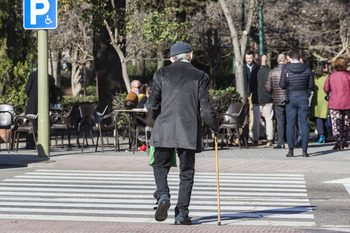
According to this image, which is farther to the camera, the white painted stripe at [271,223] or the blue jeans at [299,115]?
the blue jeans at [299,115]

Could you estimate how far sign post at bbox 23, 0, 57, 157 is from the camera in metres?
14.5

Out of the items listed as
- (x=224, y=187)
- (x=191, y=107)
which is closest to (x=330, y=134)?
(x=224, y=187)

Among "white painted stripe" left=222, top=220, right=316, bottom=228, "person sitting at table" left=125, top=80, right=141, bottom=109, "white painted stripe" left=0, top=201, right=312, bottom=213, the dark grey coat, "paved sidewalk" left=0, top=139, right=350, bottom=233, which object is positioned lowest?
"white painted stripe" left=222, top=220, right=316, bottom=228

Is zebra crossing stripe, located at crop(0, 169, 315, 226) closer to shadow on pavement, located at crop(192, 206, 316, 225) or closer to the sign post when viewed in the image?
shadow on pavement, located at crop(192, 206, 316, 225)

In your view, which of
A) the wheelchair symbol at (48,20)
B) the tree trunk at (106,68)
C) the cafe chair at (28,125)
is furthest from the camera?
the tree trunk at (106,68)

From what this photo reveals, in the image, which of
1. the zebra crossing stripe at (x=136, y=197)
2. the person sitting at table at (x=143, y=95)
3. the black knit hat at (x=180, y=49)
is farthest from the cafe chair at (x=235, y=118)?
the black knit hat at (x=180, y=49)

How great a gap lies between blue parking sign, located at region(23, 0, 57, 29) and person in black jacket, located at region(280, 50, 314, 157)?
4.49 m

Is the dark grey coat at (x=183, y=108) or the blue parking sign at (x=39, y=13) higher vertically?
the blue parking sign at (x=39, y=13)

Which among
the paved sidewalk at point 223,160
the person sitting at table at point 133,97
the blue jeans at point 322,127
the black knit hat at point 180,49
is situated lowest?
the paved sidewalk at point 223,160

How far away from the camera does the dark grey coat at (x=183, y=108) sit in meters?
7.49

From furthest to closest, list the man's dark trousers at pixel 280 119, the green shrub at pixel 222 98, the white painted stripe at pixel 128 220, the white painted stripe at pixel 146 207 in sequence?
the green shrub at pixel 222 98 → the man's dark trousers at pixel 280 119 → the white painted stripe at pixel 146 207 → the white painted stripe at pixel 128 220

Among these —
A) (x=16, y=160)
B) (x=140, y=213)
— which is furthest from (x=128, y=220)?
(x=16, y=160)

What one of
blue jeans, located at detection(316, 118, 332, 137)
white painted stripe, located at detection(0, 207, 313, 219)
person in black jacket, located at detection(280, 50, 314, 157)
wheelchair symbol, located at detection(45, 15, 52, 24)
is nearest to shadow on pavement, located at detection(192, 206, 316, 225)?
white painted stripe, located at detection(0, 207, 313, 219)

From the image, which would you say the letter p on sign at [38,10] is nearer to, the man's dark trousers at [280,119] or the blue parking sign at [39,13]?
the blue parking sign at [39,13]
